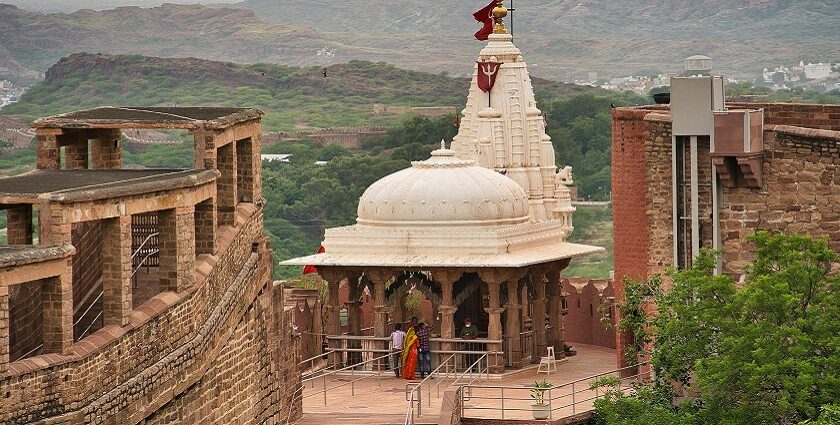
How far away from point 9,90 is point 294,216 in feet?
174

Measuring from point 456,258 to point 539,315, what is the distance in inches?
77.5

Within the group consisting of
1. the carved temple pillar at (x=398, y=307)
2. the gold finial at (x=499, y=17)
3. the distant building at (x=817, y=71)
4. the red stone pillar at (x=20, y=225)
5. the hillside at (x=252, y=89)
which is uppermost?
the distant building at (x=817, y=71)

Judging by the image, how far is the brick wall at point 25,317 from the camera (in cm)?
2533

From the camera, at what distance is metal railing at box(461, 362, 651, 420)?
110 ft

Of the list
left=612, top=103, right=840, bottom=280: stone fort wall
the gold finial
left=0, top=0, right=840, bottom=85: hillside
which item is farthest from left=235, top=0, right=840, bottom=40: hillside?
left=612, top=103, right=840, bottom=280: stone fort wall

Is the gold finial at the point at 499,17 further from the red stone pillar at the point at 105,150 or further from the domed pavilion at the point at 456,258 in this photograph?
the red stone pillar at the point at 105,150

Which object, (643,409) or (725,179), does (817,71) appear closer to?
(725,179)

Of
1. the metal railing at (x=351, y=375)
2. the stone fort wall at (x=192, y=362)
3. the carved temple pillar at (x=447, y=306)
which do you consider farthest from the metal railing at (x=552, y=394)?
the stone fort wall at (x=192, y=362)

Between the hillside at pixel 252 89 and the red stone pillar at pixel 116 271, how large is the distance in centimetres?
9578

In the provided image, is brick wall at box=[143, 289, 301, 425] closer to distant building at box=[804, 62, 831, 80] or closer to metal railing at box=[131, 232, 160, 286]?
metal railing at box=[131, 232, 160, 286]

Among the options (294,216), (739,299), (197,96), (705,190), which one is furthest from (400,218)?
(197,96)

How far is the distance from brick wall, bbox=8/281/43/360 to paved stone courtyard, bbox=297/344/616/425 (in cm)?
705

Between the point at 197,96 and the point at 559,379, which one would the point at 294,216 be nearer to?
the point at 197,96

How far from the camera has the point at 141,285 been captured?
27984 mm
